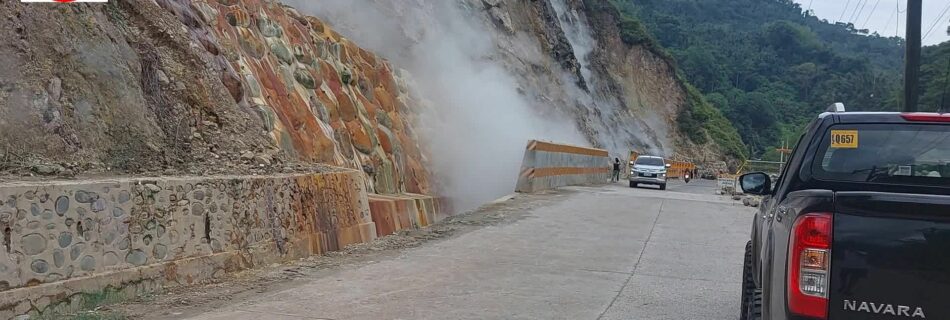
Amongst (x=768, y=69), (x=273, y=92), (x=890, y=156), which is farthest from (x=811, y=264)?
(x=768, y=69)

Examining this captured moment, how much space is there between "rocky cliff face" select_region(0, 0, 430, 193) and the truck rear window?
6.24 meters

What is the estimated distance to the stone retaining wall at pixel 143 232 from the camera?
568cm

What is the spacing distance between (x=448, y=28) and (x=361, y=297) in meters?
24.5

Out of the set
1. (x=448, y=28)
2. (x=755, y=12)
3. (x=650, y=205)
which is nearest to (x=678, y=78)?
(x=448, y=28)

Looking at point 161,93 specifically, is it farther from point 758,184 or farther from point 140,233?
point 758,184

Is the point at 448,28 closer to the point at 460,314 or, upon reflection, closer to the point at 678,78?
the point at 460,314

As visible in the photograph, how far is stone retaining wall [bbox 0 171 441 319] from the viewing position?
5.68 metres

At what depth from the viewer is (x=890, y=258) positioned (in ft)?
11.0

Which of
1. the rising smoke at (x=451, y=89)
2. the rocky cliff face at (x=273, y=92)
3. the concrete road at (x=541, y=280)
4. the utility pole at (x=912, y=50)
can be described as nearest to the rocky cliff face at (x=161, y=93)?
the rocky cliff face at (x=273, y=92)

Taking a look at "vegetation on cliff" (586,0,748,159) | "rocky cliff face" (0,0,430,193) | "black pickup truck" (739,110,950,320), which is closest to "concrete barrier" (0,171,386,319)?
"rocky cliff face" (0,0,430,193)

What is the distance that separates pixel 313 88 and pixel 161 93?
243 inches

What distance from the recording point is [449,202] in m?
19.3

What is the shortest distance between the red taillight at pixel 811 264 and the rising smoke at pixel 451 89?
16.4 metres

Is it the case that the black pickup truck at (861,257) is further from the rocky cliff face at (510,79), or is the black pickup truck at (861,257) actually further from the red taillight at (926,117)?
the rocky cliff face at (510,79)
